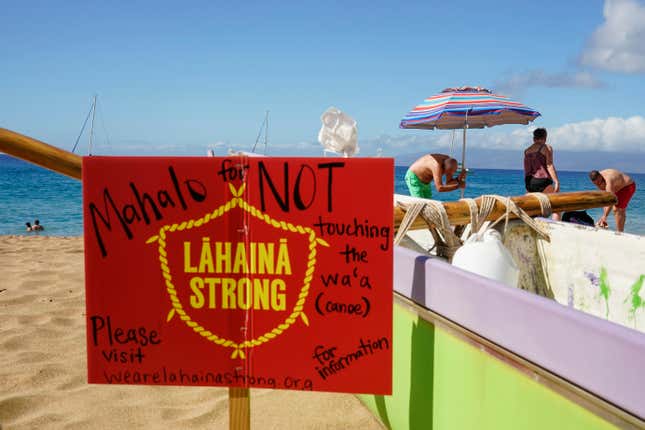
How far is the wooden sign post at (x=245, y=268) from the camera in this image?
126 centimetres

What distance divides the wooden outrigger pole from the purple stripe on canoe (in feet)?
2.65

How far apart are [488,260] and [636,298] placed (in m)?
0.81

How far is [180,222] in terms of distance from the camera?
4.18 feet

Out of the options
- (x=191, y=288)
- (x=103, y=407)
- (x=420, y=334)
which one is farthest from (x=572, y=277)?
(x=103, y=407)

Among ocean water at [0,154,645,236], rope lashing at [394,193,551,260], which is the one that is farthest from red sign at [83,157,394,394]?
ocean water at [0,154,645,236]

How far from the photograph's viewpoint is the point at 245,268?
4.17ft

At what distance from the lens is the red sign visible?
4.14 ft

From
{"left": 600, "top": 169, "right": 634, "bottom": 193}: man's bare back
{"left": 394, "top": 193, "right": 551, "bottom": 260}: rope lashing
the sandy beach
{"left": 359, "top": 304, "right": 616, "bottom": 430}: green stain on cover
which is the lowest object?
the sandy beach

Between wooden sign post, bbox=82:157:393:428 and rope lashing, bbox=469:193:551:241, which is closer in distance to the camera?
wooden sign post, bbox=82:157:393:428

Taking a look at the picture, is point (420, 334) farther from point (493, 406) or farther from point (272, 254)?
point (272, 254)

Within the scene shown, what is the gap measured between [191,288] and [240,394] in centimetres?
35

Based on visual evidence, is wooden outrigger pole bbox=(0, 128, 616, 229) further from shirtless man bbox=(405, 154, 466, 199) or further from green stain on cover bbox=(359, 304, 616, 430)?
shirtless man bbox=(405, 154, 466, 199)

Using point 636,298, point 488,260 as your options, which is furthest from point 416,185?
point 488,260

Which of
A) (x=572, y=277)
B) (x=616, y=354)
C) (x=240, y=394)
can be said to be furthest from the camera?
(x=572, y=277)
